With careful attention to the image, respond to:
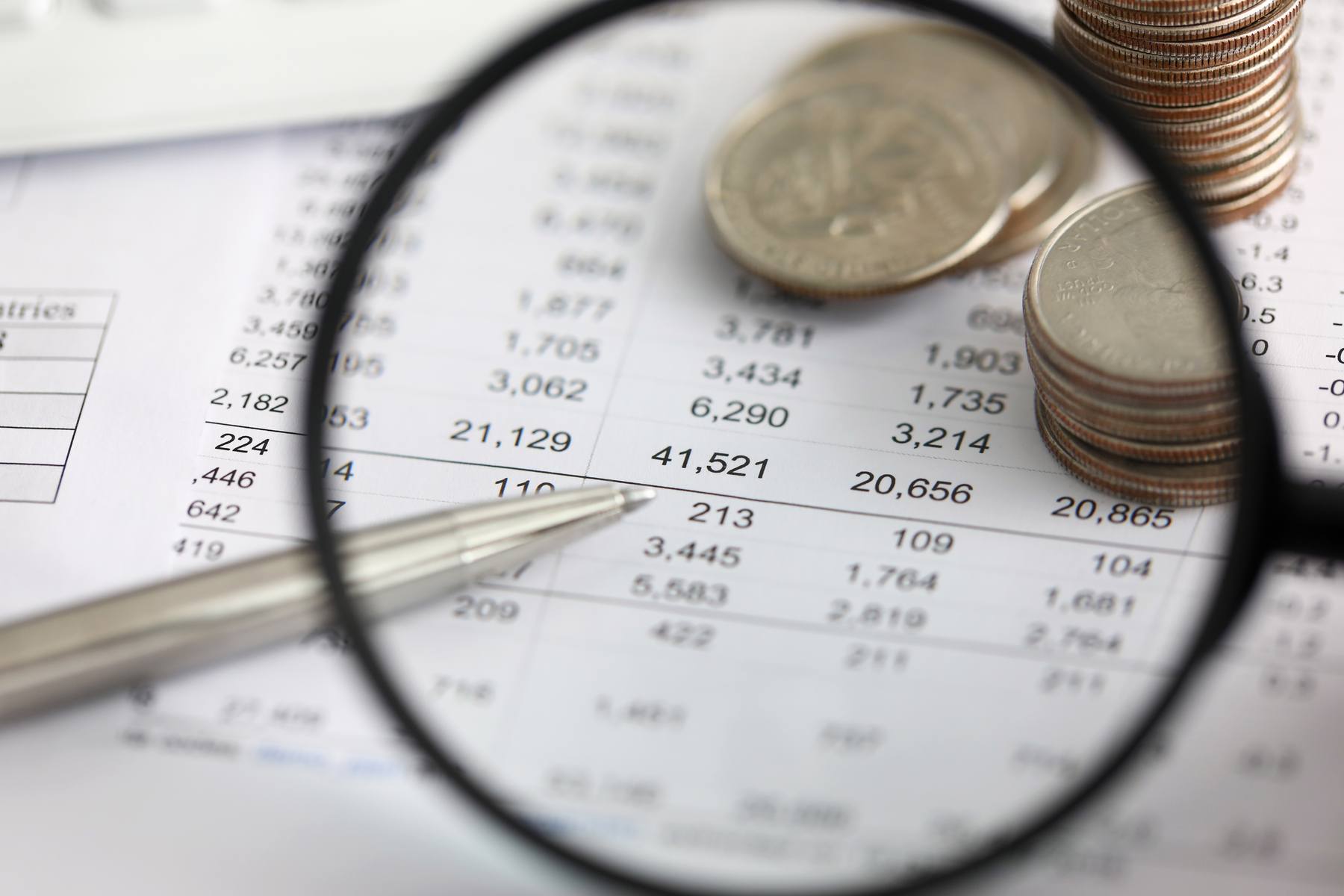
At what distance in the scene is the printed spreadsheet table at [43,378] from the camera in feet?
1.94

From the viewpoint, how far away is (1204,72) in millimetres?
559

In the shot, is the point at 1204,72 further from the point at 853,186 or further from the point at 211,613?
the point at 211,613

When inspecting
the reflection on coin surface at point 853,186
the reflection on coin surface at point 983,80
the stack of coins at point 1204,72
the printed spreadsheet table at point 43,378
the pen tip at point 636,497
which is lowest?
the printed spreadsheet table at point 43,378

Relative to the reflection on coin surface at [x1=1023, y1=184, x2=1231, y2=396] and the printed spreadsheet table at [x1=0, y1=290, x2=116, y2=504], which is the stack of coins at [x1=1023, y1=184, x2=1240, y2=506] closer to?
the reflection on coin surface at [x1=1023, y1=184, x2=1231, y2=396]

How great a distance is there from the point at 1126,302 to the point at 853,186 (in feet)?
0.55

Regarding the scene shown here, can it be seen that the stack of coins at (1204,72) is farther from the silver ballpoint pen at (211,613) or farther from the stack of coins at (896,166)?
the silver ballpoint pen at (211,613)

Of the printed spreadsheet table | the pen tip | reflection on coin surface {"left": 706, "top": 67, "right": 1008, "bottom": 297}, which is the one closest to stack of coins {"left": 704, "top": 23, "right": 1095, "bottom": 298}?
reflection on coin surface {"left": 706, "top": 67, "right": 1008, "bottom": 297}

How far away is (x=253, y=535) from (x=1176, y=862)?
1.38ft

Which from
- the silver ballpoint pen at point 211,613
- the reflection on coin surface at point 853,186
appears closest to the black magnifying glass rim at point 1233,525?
the silver ballpoint pen at point 211,613

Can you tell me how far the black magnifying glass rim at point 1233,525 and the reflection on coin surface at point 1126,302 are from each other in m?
0.04

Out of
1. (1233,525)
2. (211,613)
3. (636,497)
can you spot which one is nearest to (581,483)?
(636,497)

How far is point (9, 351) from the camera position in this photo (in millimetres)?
634

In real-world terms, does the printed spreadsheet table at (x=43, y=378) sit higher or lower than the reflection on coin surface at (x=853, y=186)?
lower

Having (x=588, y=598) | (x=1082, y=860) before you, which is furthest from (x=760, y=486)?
(x=1082, y=860)
